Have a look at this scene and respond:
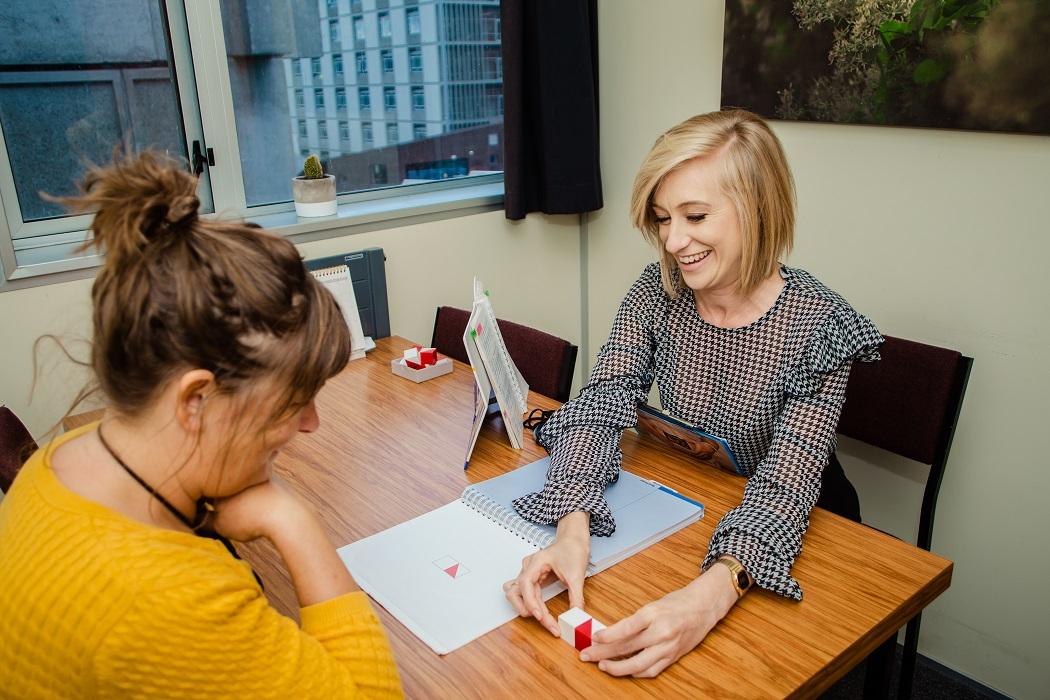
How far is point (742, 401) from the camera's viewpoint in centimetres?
159

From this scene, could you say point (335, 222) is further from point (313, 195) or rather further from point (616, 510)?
point (616, 510)

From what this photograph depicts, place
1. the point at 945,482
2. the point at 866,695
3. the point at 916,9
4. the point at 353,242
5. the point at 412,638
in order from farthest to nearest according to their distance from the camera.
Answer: the point at 353,242 → the point at 945,482 → the point at 916,9 → the point at 866,695 → the point at 412,638

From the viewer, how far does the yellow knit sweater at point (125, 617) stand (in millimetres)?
747

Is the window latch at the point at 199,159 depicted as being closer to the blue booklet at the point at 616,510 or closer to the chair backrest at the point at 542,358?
the chair backrest at the point at 542,358

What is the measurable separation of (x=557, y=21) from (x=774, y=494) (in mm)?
1853

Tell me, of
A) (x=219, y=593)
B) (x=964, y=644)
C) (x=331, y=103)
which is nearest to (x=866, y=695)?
(x=964, y=644)

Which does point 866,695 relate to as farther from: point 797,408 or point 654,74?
point 654,74

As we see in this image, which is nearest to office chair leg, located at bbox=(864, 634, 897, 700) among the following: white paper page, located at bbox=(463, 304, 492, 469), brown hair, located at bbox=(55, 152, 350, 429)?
white paper page, located at bbox=(463, 304, 492, 469)

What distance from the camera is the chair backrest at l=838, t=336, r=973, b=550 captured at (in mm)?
1796

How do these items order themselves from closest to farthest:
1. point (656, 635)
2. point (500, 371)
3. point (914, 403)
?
point (656, 635), point (500, 371), point (914, 403)

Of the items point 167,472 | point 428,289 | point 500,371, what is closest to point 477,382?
point 500,371

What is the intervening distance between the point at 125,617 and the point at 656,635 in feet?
2.05

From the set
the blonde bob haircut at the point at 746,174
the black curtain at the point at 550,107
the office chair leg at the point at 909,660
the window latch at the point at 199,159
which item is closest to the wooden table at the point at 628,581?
the blonde bob haircut at the point at 746,174

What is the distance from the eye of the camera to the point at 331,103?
266cm
